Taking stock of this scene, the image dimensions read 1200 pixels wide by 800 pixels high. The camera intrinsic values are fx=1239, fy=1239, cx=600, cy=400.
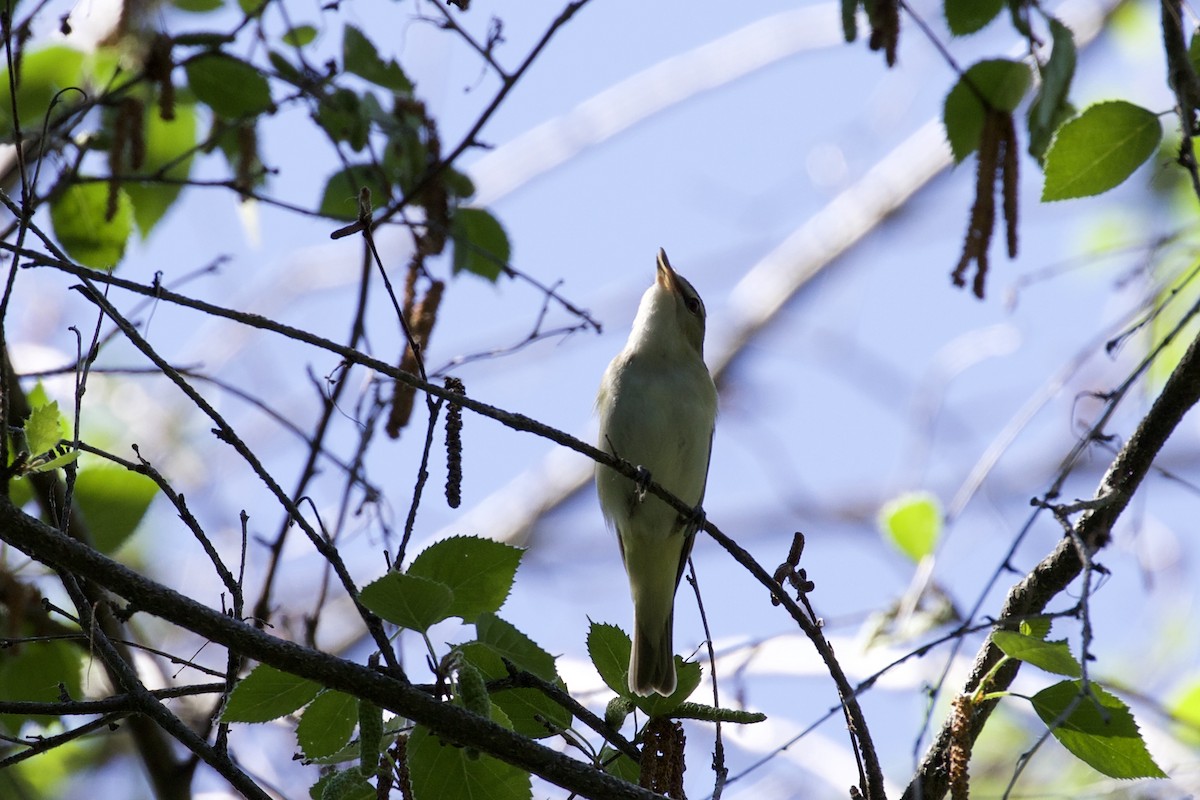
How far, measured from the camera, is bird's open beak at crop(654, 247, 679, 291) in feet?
20.2

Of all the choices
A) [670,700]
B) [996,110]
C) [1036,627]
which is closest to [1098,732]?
[1036,627]

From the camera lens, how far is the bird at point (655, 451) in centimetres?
553

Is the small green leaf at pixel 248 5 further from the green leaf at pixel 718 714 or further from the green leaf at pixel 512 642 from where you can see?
the green leaf at pixel 718 714

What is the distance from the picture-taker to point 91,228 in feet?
13.2

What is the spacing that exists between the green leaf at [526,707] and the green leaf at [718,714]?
0.26m

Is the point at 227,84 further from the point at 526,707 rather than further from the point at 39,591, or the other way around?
the point at 526,707

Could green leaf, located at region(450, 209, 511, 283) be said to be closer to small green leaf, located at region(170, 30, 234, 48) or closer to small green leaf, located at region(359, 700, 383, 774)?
small green leaf, located at region(170, 30, 234, 48)

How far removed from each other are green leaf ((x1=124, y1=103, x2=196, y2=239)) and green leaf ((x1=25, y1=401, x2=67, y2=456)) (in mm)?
2190

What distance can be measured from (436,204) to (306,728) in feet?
7.40

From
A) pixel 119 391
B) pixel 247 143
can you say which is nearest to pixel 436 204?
pixel 247 143

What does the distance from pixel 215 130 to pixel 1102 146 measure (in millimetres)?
3084

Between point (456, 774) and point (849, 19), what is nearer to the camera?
point (456, 774)

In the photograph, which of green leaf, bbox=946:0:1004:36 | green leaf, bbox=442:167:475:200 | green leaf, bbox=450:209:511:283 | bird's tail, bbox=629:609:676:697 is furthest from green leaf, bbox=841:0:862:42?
bird's tail, bbox=629:609:676:697

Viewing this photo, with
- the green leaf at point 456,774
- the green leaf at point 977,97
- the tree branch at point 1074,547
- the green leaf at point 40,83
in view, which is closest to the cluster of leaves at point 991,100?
the green leaf at point 977,97
